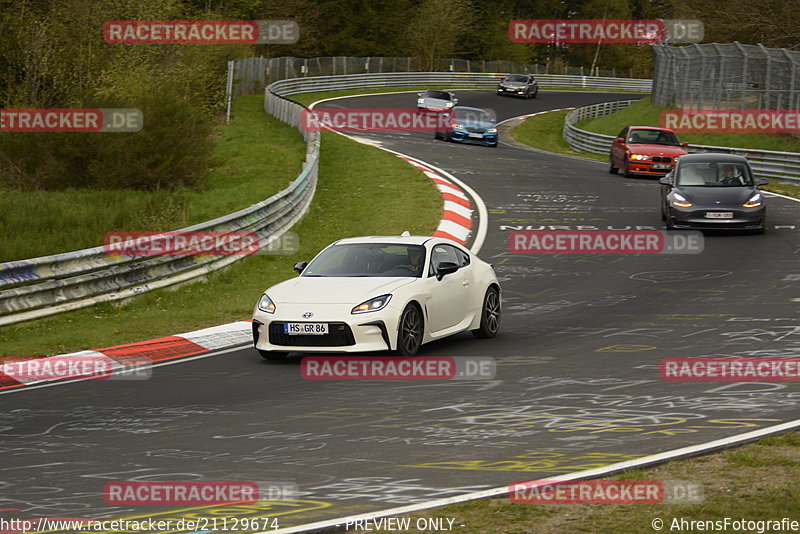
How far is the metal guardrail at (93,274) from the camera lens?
1406 cm

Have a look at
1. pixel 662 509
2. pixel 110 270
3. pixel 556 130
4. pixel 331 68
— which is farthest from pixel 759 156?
pixel 331 68

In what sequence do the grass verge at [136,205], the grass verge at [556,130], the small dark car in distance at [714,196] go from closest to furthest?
the grass verge at [136,205]
the small dark car in distance at [714,196]
the grass verge at [556,130]

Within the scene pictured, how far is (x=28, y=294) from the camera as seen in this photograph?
14.2 m

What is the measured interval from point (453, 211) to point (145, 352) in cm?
1299

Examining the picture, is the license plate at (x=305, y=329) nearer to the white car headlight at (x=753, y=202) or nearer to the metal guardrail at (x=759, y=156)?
the white car headlight at (x=753, y=202)

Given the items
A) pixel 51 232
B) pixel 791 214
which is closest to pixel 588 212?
pixel 791 214

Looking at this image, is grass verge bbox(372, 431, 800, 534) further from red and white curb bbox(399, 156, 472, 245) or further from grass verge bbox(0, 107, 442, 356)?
red and white curb bbox(399, 156, 472, 245)

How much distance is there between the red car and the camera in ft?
107

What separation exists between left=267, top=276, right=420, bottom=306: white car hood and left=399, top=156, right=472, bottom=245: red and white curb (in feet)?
30.0

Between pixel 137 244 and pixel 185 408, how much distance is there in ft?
21.8

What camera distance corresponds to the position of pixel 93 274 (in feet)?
50.0

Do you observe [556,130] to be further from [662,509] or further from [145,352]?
[662,509]

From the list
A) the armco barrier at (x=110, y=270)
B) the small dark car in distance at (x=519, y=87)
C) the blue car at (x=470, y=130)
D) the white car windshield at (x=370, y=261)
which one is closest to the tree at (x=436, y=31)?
the small dark car in distance at (x=519, y=87)

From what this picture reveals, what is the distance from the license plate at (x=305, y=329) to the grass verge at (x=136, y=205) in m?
6.60
